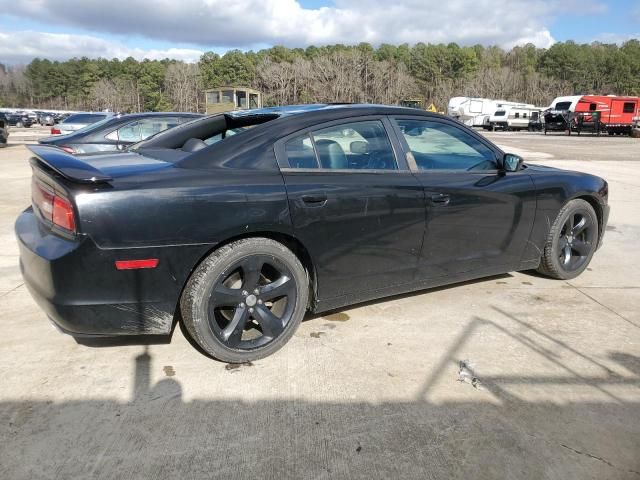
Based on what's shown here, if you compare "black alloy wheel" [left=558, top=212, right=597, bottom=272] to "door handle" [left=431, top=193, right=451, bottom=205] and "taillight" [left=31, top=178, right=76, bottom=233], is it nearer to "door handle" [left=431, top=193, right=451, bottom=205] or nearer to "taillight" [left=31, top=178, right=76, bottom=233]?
"door handle" [left=431, top=193, right=451, bottom=205]

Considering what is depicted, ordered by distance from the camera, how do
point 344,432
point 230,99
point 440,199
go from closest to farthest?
point 344,432 → point 440,199 → point 230,99

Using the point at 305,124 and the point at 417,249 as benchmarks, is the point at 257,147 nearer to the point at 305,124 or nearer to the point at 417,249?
the point at 305,124

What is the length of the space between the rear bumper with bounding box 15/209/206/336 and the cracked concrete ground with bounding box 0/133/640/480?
1.10 feet

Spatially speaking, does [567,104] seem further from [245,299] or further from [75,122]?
[245,299]

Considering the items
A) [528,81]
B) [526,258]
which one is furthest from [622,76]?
[526,258]

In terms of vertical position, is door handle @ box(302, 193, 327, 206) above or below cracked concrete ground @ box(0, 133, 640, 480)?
above

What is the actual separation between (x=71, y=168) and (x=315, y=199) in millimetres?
1304

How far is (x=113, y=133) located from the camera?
7965 mm

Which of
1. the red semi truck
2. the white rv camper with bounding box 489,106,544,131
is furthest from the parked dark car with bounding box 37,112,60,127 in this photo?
the red semi truck

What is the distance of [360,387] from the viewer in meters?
2.66

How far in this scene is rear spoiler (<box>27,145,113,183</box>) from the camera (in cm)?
242

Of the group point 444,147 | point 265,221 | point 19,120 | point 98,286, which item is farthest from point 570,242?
point 19,120

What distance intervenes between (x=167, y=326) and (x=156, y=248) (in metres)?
0.46

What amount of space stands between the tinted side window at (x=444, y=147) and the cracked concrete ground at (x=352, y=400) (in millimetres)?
1077
